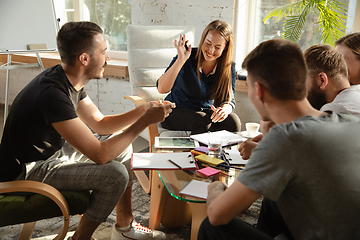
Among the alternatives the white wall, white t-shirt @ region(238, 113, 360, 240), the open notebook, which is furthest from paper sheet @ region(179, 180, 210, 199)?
the white wall

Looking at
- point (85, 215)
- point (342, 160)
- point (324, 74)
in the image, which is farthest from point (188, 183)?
point (324, 74)

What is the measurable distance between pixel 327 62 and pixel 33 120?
1.32 metres

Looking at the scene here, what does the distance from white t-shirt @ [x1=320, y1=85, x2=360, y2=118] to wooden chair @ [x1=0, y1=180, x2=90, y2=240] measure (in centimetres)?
115

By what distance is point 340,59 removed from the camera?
4.68 ft

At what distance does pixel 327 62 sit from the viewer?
1420mm

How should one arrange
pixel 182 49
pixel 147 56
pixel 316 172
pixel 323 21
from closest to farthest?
pixel 316 172, pixel 182 49, pixel 323 21, pixel 147 56

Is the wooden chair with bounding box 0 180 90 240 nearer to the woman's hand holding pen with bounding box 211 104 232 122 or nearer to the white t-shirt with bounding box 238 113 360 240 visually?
the white t-shirt with bounding box 238 113 360 240

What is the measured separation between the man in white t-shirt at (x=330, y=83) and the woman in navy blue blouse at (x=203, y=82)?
75cm

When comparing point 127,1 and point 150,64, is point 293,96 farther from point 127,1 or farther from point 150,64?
point 127,1

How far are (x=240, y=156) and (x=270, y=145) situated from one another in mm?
744

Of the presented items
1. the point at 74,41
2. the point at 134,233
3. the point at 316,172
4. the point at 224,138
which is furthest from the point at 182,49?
the point at 316,172

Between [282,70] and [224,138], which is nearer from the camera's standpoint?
[282,70]

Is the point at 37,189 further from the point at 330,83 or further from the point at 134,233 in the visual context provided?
the point at 330,83

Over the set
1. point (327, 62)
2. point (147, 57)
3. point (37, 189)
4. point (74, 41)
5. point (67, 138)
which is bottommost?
point (37, 189)
